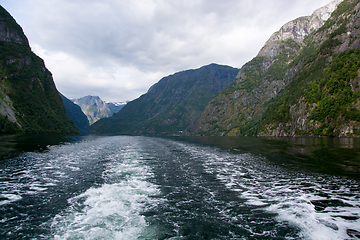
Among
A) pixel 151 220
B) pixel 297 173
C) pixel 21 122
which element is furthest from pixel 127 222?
pixel 21 122

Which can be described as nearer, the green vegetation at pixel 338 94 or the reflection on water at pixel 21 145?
the reflection on water at pixel 21 145

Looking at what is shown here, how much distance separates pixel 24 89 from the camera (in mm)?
150875

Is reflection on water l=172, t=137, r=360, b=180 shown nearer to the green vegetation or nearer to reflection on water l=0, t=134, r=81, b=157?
reflection on water l=0, t=134, r=81, b=157

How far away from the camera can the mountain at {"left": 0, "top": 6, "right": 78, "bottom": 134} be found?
12750cm

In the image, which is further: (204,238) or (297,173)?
(297,173)

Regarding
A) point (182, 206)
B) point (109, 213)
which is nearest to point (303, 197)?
point (182, 206)

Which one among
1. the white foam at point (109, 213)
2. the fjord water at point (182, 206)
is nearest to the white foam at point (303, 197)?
the fjord water at point (182, 206)

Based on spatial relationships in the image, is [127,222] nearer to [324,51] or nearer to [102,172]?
[102,172]

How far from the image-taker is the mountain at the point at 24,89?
418 feet

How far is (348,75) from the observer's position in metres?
86.0

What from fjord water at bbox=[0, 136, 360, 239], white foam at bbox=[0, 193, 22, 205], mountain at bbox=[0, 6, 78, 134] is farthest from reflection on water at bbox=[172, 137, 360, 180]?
mountain at bbox=[0, 6, 78, 134]

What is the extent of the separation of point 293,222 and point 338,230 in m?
1.44

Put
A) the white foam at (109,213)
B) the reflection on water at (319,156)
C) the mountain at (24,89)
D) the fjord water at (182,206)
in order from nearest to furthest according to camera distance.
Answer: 1. the fjord water at (182,206)
2. the white foam at (109,213)
3. the reflection on water at (319,156)
4. the mountain at (24,89)

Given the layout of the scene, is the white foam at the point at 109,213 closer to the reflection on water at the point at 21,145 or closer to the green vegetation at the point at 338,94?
the reflection on water at the point at 21,145
